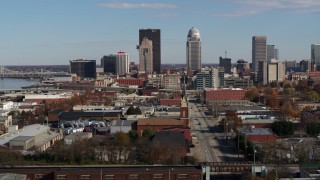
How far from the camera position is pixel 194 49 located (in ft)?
226

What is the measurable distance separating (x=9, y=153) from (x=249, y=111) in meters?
13.6

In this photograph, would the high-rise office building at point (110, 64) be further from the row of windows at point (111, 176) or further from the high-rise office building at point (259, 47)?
the row of windows at point (111, 176)

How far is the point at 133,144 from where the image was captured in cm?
1425

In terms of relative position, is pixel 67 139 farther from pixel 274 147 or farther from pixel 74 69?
pixel 74 69

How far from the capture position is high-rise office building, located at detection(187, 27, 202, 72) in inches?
2697

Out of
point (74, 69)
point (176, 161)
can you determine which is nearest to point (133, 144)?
point (176, 161)

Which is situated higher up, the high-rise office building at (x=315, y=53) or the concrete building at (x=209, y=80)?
the high-rise office building at (x=315, y=53)

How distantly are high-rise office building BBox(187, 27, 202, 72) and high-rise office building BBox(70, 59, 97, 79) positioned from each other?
43.5 ft

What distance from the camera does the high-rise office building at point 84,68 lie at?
61.9 metres

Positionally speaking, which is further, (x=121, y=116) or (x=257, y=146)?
(x=121, y=116)

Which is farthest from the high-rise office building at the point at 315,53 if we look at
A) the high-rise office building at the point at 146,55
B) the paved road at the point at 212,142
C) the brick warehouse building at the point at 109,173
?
the brick warehouse building at the point at 109,173

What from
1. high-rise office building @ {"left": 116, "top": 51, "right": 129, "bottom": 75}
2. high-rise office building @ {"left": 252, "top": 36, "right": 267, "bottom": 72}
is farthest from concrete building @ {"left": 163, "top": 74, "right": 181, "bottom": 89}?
high-rise office building @ {"left": 252, "top": 36, "right": 267, "bottom": 72}

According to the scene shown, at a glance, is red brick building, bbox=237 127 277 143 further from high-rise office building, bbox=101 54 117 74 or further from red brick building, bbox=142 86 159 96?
high-rise office building, bbox=101 54 117 74

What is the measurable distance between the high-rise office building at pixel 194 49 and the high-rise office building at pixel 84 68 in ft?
43.5
